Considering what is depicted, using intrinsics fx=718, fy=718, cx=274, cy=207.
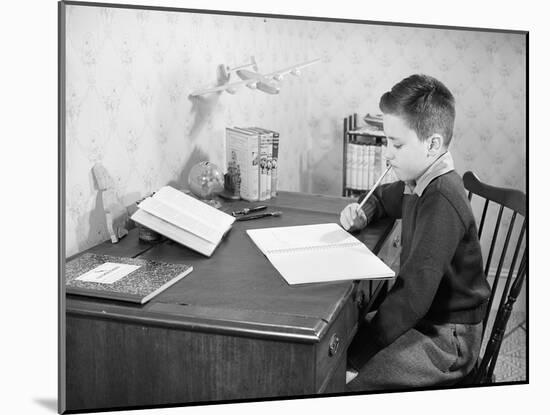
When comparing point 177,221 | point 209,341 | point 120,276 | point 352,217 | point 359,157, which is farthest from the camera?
point 359,157

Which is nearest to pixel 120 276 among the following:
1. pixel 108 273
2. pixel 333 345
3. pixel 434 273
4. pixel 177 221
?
pixel 108 273

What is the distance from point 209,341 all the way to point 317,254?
38 cm

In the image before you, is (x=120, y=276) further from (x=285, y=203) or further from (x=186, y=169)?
(x=285, y=203)

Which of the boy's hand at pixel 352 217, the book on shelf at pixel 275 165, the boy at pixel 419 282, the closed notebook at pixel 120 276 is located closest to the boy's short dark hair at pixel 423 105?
the boy at pixel 419 282

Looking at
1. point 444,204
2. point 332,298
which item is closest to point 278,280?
point 332,298

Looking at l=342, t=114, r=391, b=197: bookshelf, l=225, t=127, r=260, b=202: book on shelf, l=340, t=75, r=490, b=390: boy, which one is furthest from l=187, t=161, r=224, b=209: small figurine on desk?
l=340, t=75, r=490, b=390: boy

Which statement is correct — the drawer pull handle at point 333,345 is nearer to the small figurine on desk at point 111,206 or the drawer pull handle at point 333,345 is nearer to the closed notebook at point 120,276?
the closed notebook at point 120,276

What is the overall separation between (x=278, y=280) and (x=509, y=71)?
2.59 feet

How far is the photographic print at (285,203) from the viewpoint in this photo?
127 centimetres

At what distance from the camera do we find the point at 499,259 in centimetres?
176

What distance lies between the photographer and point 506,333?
178cm

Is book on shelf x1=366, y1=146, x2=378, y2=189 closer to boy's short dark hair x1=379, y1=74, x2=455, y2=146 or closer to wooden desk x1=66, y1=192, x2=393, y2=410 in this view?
boy's short dark hair x1=379, y1=74, x2=455, y2=146

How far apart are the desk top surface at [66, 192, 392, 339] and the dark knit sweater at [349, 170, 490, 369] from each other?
0.13 meters

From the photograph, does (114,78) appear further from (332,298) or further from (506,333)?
(506,333)
